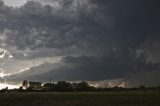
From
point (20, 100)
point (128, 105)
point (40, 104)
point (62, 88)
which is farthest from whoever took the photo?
point (62, 88)

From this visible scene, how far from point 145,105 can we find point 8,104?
35061mm

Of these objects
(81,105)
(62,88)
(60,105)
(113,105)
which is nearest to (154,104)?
(113,105)

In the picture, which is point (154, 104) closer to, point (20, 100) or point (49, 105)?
point (49, 105)

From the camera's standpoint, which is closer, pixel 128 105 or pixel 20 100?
pixel 128 105

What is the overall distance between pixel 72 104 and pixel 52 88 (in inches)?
4520

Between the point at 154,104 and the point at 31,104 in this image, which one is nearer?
the point at 154,104

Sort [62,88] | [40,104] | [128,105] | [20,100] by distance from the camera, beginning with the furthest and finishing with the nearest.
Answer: [62,88]
[20,100]
[40,104]
[128,105]

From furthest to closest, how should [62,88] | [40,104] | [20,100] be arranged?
1. [62,88]
2. [20,100]
3. [40,104]

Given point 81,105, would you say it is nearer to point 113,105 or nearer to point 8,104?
point 113,105

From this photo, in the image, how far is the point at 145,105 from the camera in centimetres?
7512

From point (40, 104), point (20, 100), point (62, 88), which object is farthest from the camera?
point (62, 88)

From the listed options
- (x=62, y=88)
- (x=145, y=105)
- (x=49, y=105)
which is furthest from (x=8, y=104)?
(x=62, y=88)

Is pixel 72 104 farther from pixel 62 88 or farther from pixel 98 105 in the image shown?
pixel 62 88

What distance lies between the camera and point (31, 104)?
82.8 metres
